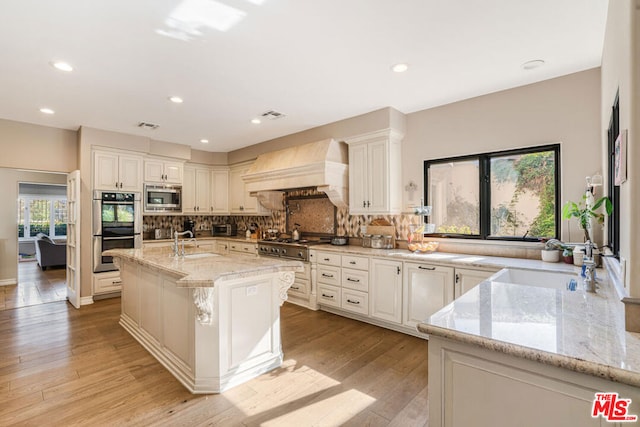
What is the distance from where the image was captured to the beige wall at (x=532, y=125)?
117 inches

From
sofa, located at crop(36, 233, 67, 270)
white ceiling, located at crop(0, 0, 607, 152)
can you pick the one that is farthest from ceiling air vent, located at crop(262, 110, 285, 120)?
sofa, located at crop(36, 233, 67, 270)

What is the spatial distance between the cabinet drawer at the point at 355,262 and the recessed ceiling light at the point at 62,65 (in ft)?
11.4

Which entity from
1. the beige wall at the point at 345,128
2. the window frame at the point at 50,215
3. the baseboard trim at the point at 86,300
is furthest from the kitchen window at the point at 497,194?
the window frame at the point at 50,215

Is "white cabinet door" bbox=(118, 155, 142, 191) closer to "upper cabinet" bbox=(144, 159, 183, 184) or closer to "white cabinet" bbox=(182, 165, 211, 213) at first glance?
"upper cabinet" bbox=(144, 159, 183, 184)

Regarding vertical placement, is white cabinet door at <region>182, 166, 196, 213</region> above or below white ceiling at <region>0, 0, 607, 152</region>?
below

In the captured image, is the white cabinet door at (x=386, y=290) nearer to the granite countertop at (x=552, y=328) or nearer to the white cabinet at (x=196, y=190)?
the granite countertop at (x=552, y=328)

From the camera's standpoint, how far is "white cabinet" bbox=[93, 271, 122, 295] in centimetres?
495

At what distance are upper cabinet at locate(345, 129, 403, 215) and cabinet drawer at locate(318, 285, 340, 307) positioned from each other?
1110 millimetres

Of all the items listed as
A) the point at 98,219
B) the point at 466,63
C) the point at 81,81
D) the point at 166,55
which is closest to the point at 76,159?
the point at 98,219

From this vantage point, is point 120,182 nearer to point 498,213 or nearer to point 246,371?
point 246,371

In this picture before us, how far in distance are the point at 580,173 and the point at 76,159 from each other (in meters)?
6.69

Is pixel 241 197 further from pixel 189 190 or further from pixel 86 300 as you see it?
pixel 86 300

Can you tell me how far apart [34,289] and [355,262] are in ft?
19.8

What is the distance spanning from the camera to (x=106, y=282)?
505 cm
